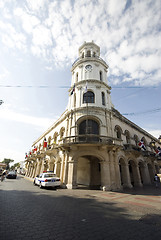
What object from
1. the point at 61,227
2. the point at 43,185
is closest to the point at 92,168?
the point at 43,185

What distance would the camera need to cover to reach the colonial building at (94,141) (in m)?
13.9

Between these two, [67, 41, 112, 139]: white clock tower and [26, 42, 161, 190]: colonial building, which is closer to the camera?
[26, 42, 161, 190]: colonial building

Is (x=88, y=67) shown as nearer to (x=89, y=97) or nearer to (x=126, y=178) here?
(x=89, y=97)

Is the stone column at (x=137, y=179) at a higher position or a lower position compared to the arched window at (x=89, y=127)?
lower

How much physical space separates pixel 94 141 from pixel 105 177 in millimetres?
4282

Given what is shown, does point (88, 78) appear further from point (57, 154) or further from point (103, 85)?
point (57, 154)

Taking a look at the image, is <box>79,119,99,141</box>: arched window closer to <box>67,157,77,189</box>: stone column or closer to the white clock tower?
the white clock tower

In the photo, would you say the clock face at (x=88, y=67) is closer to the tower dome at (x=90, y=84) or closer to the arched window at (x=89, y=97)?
the tower dome at (x=90, y=84)

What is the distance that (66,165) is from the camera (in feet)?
47.5

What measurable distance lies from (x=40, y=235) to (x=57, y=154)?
1498 centimetres

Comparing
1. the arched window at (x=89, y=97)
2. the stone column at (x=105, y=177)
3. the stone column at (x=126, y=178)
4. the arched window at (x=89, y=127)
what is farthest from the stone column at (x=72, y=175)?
the arched window at (x=89, y=97)

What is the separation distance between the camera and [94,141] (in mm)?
13492

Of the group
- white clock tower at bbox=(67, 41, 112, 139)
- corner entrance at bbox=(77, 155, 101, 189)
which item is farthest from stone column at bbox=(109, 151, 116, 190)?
corner entrance at bbox=(77, 155, 101, 189)

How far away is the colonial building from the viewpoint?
13.9 meters
